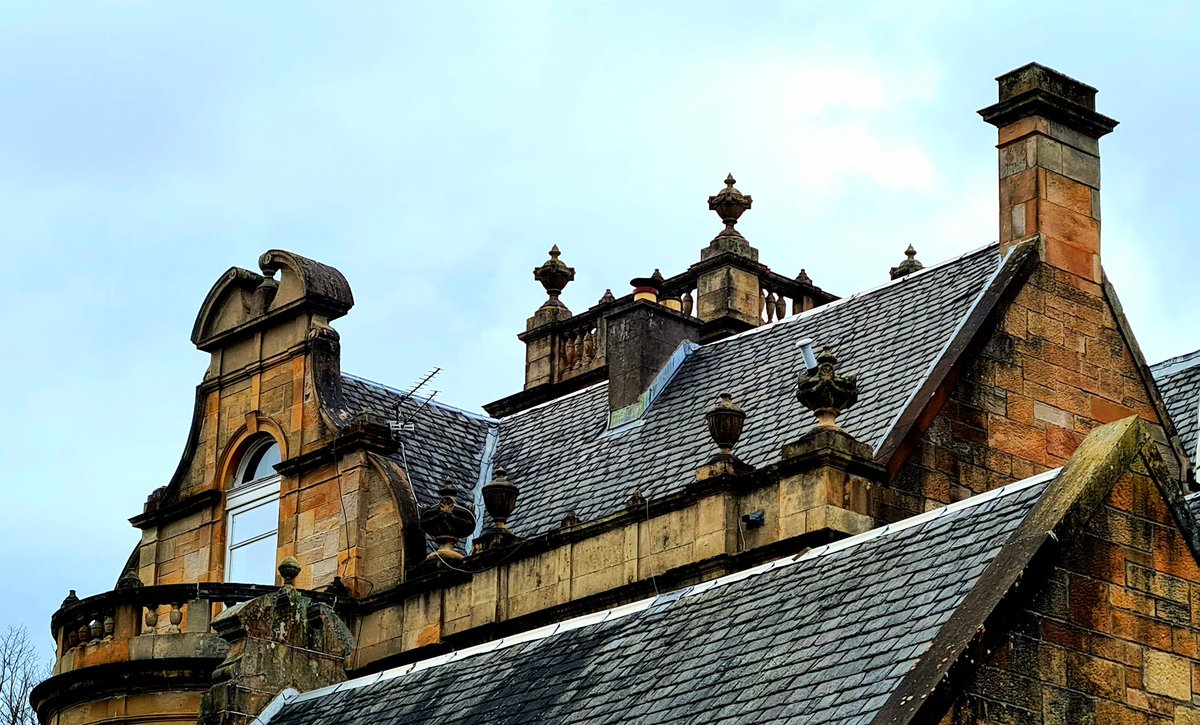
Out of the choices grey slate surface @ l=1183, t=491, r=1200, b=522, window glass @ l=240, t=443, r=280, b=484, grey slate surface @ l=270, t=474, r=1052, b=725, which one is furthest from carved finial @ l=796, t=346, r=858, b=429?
window glass @ l=240, t=443, r=280, b=484

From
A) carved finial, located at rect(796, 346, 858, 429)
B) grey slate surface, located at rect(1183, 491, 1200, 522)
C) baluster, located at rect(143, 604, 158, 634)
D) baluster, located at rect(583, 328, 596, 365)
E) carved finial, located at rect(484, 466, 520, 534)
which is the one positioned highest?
baluster, located at rect(583, 328, 596, 365)

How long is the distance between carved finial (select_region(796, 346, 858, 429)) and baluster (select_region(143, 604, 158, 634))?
964 centimetres

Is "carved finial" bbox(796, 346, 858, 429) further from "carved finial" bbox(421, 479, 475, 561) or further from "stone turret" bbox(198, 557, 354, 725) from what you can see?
"carved finial" bbox(421, 479, 475, 561)

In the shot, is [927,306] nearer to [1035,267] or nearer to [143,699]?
[1035,267]

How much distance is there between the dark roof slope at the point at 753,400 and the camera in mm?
32938

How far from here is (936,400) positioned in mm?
31281

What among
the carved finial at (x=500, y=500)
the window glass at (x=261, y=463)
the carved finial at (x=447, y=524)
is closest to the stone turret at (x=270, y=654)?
the carved finial at (x=500, y=500)

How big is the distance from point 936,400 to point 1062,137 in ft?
15.2

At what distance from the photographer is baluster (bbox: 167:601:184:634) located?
34969 mm

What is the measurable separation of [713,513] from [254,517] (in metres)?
9.55

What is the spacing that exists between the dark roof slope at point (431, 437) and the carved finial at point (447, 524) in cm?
156

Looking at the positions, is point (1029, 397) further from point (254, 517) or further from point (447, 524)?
point (254, 517)

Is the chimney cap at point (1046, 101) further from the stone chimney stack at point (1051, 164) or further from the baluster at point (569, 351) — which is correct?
the baluster at point (569, 351)

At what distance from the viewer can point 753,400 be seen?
35156 mm
